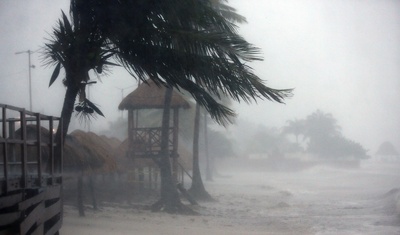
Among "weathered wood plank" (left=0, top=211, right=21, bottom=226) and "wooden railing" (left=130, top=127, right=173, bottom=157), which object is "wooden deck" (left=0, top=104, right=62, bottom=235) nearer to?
"weathered wood plank" (left=0, top=211, right=21, bottom=226)

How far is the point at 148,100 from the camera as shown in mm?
22344

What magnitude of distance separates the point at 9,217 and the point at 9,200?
0.72 feet

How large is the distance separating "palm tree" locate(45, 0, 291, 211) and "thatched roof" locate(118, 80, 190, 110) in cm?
1323

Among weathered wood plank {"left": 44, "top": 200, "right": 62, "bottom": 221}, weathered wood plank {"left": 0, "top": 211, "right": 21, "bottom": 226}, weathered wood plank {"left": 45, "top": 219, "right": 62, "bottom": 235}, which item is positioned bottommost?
weathered wood plank {"left": 45, "top": 219, "right": 62, "bottom": 235}

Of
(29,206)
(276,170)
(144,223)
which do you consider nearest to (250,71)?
(29,206)

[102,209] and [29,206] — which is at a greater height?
[29,206]

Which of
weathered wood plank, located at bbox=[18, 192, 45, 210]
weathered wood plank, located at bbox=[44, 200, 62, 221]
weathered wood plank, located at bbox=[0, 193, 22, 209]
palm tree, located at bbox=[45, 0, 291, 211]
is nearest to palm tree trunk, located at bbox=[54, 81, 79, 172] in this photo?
palm tree, located at bbox=[45, 0, 291, 211]

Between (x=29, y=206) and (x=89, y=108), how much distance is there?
2.46 m

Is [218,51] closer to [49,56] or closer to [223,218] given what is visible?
[49,56]

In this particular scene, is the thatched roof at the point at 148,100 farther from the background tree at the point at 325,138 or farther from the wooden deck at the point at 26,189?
the background tree at the point at 325,138

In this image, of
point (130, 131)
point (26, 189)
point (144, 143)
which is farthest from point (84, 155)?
point (26, 189)

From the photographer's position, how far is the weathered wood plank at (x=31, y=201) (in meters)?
6.39

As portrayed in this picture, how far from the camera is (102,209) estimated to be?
60.3ft

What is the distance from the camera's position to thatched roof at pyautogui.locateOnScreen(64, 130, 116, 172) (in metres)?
15.5
